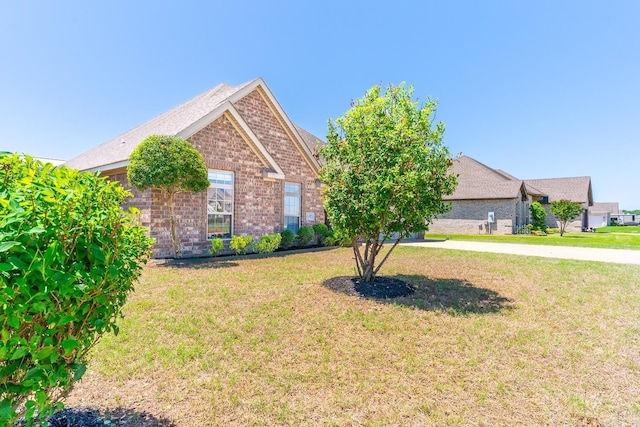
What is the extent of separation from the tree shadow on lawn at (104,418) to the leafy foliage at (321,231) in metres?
13.1

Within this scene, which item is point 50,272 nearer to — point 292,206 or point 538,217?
point 292,206

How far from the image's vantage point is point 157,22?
1095 cm

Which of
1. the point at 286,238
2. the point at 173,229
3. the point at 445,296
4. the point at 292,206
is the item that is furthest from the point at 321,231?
the point at 445,296

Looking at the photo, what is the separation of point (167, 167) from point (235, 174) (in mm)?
3477

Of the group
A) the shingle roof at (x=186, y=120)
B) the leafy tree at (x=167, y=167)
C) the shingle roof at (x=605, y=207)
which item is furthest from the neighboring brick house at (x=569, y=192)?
the leafy tree at (x=167, y=167)

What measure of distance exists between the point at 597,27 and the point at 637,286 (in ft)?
32.8

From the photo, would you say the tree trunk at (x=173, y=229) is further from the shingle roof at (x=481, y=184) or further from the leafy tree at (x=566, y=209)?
the leafy tree at (x=566, y=209)

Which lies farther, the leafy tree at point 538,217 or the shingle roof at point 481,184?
the leafy tree at point 538,217

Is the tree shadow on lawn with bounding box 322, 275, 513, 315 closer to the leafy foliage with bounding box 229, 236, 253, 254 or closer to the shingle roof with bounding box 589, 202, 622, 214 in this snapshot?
the leafy foliage with bounding box 229, 236, 253, 254

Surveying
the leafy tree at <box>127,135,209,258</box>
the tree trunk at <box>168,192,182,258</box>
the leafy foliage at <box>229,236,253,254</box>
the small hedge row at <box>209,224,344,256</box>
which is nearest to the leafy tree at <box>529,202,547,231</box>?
the small hedge row at <box>209,224,344,256</box>

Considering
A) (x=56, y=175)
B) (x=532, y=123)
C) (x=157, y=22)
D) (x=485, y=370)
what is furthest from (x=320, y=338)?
(x=532, y=123)

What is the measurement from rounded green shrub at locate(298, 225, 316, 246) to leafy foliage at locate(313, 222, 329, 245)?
30.0 inches

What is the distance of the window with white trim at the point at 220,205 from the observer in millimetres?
12062

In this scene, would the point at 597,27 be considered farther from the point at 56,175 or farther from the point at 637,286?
the point at 56,175
